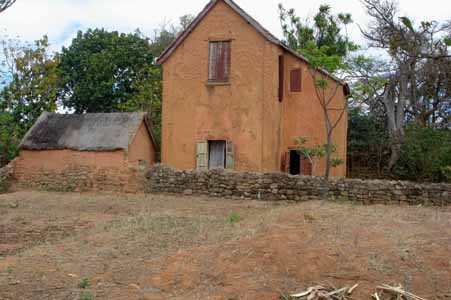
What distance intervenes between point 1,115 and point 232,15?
12.1 metres

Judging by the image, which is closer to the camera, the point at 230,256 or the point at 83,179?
the point at 230,256

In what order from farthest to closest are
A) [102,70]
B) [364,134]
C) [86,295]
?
[102,70], [364,134], [86,295]

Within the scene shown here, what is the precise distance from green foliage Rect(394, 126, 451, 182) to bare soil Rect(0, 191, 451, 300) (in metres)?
10.1

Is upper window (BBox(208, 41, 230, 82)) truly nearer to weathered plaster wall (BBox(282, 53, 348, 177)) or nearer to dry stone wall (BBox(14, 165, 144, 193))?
weathered plaster wall (BBox(282, 53, 348, 177))

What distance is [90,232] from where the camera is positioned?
11.6 m

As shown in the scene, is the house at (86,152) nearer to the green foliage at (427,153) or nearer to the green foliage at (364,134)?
the green foliage at (364,134)

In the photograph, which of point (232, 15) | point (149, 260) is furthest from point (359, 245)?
point (232, 15)

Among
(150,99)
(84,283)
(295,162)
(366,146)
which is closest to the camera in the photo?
(84,283)

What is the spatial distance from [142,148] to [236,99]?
175 inches

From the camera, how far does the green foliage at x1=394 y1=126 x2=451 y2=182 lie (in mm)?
21594

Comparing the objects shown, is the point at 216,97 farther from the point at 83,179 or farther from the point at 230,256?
the point at 230,256

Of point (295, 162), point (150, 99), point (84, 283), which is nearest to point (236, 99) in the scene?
point (295, 162)

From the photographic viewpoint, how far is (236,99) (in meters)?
20.7

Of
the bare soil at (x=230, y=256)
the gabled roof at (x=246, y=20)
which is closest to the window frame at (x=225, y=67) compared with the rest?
the gabled roof at (x=246, y=20)
